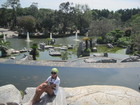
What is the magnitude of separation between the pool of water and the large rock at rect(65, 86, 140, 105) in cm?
168

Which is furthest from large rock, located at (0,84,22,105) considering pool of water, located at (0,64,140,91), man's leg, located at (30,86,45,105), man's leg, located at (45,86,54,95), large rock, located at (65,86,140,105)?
pool of water, located at (0,64,140,91)

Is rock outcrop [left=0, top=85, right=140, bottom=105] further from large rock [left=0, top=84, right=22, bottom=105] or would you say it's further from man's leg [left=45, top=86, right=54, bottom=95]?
man's leg [left=45, top=86, right=54, bottom=95]

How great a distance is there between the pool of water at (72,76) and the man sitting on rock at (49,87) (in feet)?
9.61

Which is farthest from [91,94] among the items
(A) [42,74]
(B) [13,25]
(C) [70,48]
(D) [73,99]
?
(B) [13,25]

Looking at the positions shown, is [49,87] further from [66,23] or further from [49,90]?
[66,23]

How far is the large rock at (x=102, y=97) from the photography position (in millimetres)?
5867

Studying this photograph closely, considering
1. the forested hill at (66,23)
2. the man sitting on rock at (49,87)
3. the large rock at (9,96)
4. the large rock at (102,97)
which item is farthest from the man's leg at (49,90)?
the forested hill at (66,23)

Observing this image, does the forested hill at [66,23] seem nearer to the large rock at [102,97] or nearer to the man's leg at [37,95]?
the large rock at [102,97]

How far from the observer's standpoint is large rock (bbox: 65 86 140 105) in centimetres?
587

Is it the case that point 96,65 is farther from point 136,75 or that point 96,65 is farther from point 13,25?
point 13,25

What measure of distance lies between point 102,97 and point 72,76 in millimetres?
3342

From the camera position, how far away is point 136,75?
31.4 ft

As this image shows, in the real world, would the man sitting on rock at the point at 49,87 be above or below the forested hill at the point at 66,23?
below

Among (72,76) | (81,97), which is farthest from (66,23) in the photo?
(81,97)
